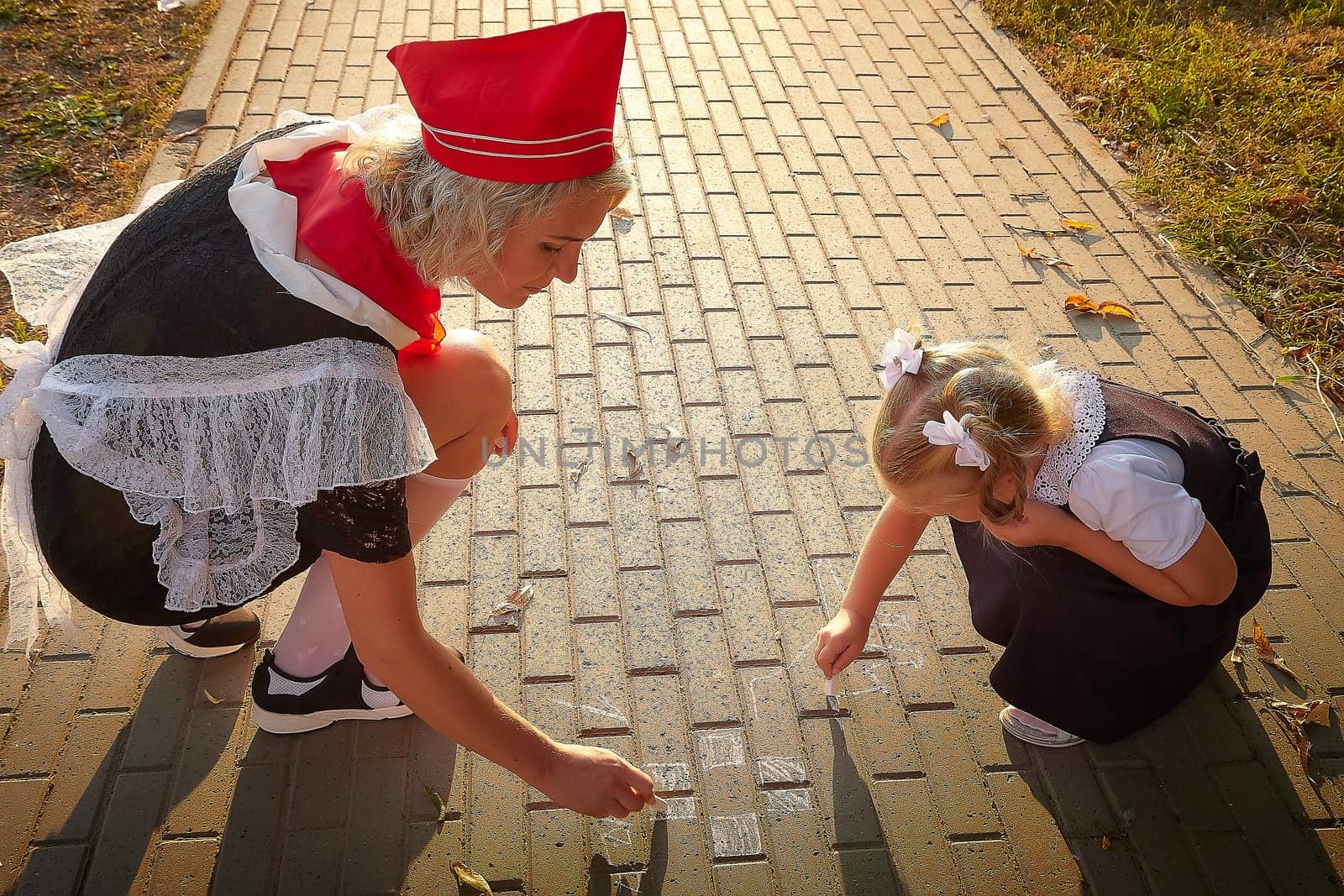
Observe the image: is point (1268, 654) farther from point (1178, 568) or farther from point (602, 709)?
point (602, 709)

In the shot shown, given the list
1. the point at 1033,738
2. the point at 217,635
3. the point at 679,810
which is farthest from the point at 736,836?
the point at 217,635

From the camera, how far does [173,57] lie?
13.7ft

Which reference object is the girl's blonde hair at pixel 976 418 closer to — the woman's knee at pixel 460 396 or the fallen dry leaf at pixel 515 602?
the woman's knee at pixel 460 396

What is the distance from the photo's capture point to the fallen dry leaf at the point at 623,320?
3.10 m

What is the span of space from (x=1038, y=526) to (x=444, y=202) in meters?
1.19

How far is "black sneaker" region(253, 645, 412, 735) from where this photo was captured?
1999mm

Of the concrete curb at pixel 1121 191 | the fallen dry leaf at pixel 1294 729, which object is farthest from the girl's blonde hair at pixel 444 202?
the concrete curb at pixel 1121 191

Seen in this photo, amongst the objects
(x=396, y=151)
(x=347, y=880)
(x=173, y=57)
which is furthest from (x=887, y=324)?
(x=173, y=57)

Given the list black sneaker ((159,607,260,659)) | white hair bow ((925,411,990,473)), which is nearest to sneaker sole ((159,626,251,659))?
black sneaker ((159,607,260,659))

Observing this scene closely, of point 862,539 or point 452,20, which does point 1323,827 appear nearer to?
point 862,539

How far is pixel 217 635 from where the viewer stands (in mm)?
2139

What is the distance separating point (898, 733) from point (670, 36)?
11.7 ft

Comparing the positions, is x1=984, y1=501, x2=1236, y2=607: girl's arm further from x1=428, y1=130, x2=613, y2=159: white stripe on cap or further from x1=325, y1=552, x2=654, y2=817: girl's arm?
x1=428, y1=130, x2=613, y2=159: white stripe on cap

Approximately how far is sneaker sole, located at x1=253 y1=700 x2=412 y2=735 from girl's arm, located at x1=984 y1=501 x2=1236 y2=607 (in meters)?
1.28
